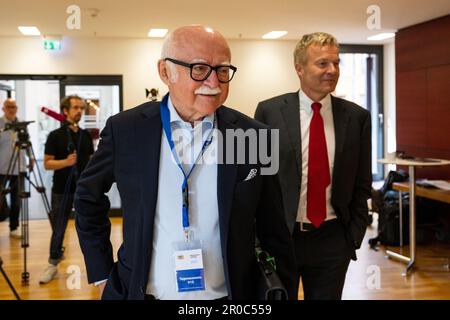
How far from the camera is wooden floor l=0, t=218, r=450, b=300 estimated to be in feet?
13.4

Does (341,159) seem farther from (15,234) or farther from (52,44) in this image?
(52,44)

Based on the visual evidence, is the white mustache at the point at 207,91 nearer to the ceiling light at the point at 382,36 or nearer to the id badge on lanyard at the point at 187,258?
the id badge on lanyard at the point at 187,258

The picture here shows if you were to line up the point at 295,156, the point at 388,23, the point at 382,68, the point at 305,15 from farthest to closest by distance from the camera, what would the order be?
1. the point at 382,68
2. the point at 388,23
3. the point at 305,15
4. the point at 295,156

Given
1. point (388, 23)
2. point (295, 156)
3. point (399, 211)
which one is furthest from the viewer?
point (388, 23)

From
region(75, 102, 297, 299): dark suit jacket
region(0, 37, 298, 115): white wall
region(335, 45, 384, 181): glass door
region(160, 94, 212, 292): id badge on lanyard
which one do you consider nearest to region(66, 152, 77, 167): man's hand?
region(75, 102, 297, 299): dark suit jacket

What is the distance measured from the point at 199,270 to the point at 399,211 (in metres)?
4.79

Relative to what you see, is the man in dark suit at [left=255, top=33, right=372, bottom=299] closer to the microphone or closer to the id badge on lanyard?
the id badge on lanyard

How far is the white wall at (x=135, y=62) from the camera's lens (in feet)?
24.8

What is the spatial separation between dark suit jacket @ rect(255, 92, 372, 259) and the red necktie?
4 cm

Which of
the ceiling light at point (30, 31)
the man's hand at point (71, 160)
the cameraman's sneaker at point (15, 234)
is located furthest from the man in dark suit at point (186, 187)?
the ceiling light at point (30, 31)

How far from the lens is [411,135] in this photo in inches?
284

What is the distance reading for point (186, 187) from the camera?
4.50 feet

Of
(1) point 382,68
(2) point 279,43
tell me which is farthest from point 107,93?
(1) point 382,68
